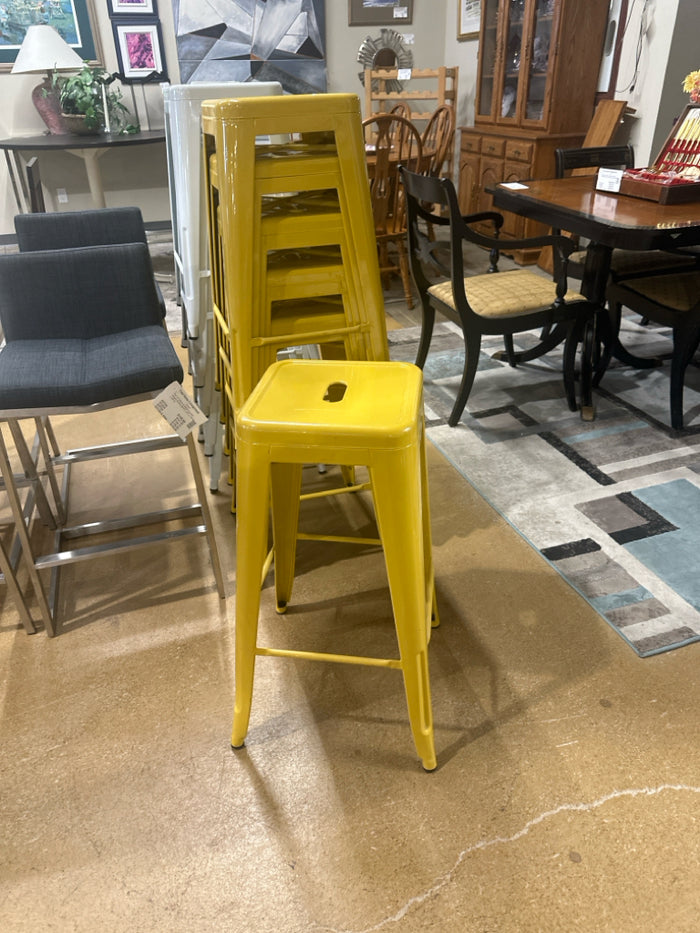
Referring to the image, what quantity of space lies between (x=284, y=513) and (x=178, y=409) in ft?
1.08

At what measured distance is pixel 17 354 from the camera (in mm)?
1479

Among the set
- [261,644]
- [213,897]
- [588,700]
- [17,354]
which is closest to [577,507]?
[588,700]

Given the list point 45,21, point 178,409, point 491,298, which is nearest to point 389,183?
point 491,298

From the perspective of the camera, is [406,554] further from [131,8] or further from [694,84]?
[131,8]

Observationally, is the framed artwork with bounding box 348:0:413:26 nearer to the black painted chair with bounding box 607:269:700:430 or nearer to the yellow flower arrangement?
the yellow flower arrangement

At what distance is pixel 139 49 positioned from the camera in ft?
16.2

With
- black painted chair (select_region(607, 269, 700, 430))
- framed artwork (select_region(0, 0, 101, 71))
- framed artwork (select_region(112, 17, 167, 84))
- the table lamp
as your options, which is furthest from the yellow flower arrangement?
framed artwork (select_region(0, 0, 101, 71))

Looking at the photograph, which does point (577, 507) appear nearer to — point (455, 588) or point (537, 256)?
point (455, 588)

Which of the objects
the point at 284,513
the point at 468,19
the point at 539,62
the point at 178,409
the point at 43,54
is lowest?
the point at 284,513

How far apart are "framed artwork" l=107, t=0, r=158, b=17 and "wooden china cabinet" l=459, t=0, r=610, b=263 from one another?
2459 millimetres

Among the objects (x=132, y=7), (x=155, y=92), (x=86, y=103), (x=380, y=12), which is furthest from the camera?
(x=380, y=12)

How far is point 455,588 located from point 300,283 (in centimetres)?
86

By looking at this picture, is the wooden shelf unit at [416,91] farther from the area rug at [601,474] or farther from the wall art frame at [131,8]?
the area rug at [601,474]

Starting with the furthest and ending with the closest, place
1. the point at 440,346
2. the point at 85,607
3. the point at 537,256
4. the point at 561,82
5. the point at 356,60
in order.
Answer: the point at 356,60
the point at 537,256
the point at 561,82
the point at 440,346
the point at 85,607
